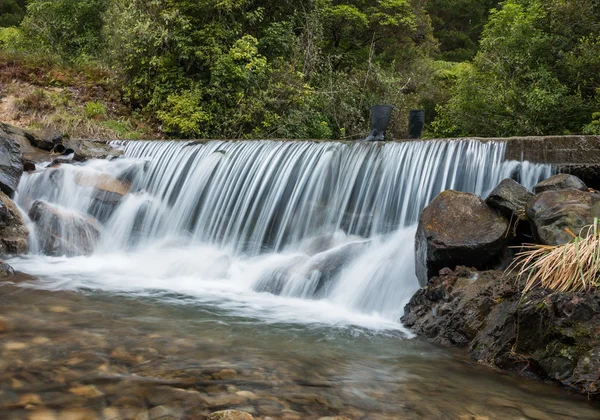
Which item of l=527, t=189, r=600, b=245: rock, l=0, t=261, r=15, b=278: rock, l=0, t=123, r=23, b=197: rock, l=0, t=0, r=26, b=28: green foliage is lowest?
l=0, t=261, r=15, b=278: rock

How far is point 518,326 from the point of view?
149 inches

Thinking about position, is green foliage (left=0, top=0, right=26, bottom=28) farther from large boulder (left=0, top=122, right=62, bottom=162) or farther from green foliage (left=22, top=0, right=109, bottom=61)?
large boulder (left=0, top=122, right=62, bottom=162)

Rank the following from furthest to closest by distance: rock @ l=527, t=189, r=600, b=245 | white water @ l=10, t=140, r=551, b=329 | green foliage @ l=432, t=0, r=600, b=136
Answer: green foliage @ l=432, t=0, r=600, b=136
white water @ l=10, t=140, r=551, b=329
rock @ l=527, t=189, r=600, b=245

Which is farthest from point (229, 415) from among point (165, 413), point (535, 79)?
point (535, 79)

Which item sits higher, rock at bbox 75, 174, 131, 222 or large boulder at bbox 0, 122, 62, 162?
large boulder at bbox 0, 122, 62, 162

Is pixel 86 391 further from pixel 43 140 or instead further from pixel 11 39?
pixel 11 39

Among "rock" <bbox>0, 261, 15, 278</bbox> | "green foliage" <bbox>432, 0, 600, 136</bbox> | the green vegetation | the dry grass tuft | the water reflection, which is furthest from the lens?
the green vegetation

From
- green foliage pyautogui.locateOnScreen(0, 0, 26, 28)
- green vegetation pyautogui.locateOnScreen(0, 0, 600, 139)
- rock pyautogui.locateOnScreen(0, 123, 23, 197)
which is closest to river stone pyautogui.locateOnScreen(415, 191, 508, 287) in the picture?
green vegetation pyautogui.locateOnScreen(0, 0, 600, 139)

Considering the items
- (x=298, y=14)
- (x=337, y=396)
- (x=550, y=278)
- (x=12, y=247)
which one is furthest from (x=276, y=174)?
(x=298, y=14)

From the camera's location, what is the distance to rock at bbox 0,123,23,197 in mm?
8348

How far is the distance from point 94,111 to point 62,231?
6.49m

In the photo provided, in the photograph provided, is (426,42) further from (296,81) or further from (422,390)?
(422,390)

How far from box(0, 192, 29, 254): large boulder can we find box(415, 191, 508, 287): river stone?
5417 millimetres

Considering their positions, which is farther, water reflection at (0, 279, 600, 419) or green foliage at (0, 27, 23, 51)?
green foliage at (0, 27, 23, 51)
